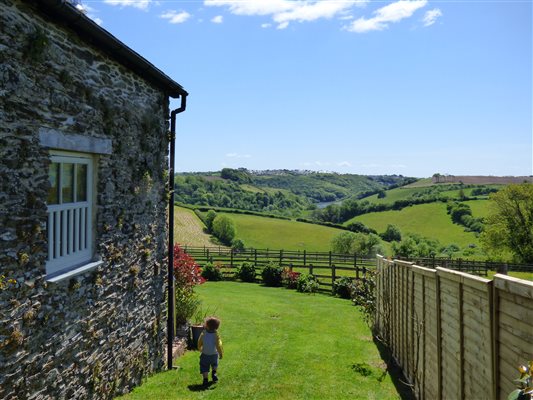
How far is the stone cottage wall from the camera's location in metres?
4.27

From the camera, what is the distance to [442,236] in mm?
77438

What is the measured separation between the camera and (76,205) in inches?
224

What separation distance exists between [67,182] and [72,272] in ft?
3.83

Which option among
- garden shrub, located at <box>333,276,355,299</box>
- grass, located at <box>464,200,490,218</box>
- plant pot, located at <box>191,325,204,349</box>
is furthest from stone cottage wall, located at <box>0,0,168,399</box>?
grass, located at <box>464,200,490,218</box>

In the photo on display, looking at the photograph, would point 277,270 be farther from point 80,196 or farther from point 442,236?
point 442,236

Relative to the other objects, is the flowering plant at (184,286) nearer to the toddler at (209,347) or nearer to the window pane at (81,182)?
the toddler at (209,347)

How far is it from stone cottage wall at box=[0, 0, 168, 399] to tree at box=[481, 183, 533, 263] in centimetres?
4478

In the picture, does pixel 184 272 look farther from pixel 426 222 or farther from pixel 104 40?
pixel 426 222

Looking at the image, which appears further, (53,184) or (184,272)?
(184,272)

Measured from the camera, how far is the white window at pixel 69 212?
204 inches

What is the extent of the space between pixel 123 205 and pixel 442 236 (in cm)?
7858

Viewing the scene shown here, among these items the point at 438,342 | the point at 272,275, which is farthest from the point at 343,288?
the point at 438,342

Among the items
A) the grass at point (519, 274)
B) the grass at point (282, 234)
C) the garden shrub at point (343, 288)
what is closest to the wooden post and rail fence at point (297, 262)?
the garden shrub at point (343, 288)

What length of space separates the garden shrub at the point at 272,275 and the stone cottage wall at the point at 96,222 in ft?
52.7
